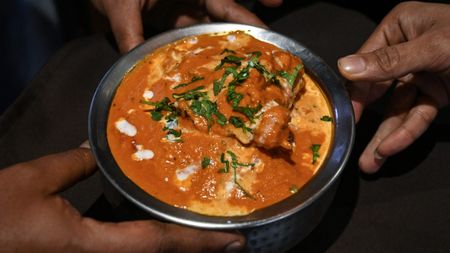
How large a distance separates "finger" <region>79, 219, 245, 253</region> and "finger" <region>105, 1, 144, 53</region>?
1.18m

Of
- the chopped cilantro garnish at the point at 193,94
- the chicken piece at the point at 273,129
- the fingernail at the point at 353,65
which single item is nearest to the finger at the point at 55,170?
the chopped cilantro garnish at the point at 193,94

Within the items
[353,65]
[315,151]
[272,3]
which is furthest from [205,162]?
[272,3]

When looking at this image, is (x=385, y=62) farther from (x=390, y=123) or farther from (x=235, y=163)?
(x=235, y=163)

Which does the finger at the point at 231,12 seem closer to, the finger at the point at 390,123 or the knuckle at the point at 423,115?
the finger at the point at 390,123

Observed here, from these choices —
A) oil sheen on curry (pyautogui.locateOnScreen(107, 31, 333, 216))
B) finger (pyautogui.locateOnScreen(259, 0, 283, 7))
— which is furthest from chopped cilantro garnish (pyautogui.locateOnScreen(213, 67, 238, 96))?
finger (pyautogui.locateOnScreen(259, 0, 283, 7))

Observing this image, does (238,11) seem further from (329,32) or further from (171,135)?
(171,135)

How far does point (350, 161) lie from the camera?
7.73 feet

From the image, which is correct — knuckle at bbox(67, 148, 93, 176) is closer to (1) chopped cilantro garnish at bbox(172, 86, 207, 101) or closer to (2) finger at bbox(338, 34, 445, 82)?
(1) chopped cilantro garnish at bbox(172, 86, 207, 101)

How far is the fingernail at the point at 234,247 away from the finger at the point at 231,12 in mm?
1372

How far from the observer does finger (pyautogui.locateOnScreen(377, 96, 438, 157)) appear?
2.24 metres

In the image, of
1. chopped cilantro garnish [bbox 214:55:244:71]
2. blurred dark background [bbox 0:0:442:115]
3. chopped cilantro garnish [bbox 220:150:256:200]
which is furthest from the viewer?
blurred dark background [bbox 0:0:442:115]

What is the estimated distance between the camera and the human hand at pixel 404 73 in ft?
6.77

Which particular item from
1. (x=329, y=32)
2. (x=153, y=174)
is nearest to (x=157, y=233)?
(x=153, y=174)

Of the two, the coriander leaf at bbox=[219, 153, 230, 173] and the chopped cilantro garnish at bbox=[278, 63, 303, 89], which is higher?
the chopped cilantro garnish at bbox=[278, 63, 303, 89]
